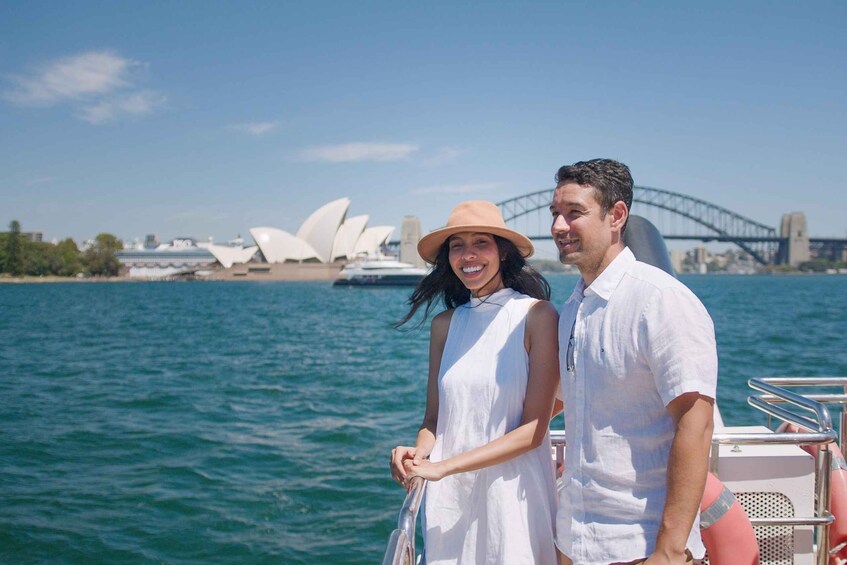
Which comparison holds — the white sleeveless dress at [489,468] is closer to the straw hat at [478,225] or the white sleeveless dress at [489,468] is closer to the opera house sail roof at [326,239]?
the straw hat at [478,225]

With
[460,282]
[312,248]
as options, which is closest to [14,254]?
[312,248]

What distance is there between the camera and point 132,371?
48.6ft

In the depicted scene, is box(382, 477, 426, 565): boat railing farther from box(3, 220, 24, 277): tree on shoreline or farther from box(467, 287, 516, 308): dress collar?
box(3, 220, 24, 277): tree on shoreline

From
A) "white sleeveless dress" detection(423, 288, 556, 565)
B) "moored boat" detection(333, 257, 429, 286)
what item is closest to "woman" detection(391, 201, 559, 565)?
"white sleeveless dress" detection(423, 288, 556, 565)

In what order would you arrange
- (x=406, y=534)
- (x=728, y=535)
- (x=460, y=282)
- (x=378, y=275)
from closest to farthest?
(x=406, y=534), (x=728, y=535), (x=460, y=282), (x=378, y=275)

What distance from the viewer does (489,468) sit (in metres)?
1.91

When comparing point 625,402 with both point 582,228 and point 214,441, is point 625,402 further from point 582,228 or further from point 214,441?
point 214,441

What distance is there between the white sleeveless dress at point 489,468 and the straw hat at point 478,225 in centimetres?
17

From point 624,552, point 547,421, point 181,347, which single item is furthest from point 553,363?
point 181,347

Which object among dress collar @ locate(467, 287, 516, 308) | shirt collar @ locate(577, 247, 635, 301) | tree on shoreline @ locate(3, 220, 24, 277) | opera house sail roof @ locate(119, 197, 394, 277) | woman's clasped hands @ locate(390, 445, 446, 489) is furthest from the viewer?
tree on shoreline @ locate(3, 220, 24, 277)

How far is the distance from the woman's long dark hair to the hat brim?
2cm

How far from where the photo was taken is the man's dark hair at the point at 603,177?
163cm

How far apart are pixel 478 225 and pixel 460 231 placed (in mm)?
84

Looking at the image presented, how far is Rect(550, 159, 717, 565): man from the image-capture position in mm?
1452
